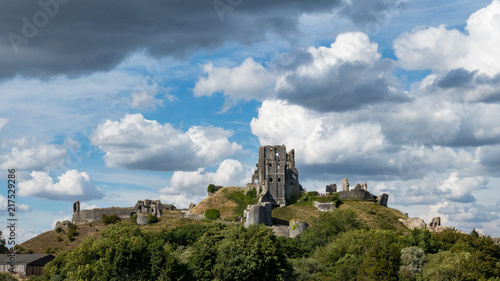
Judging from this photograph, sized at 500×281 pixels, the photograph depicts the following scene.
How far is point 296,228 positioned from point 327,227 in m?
7.89

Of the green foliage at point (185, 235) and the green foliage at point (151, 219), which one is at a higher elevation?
the green foliage at point (151, 219)

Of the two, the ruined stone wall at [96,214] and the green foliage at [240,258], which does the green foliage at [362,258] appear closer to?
the green foliage at [240,258]

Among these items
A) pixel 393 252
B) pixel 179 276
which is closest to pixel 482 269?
pixel 393 252

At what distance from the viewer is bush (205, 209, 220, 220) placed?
4648 inches

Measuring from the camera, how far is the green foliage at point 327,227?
312 ft

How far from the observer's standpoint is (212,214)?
118 meters

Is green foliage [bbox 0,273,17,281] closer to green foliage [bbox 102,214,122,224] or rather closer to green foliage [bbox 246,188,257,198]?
green foliage [bbox 102,214,122,224]

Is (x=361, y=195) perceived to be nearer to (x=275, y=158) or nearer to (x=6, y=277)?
(x=275, y=158)

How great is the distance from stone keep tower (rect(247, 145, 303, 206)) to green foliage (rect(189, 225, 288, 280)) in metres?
55.0

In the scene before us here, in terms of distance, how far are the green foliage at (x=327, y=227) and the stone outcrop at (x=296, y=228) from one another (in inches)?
111

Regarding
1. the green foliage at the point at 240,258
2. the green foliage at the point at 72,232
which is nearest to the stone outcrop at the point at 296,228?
the green foliage at the point at 240,258

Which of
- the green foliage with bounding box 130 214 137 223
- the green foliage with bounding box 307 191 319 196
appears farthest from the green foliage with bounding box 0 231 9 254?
the green foliage with bounding box 307 191 319 196

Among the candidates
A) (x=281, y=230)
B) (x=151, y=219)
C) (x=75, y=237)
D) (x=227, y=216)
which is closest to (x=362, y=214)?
(x=281, y=230)

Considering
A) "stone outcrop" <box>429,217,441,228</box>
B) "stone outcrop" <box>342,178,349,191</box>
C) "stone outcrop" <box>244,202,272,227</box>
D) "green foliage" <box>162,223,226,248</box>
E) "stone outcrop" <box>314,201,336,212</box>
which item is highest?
"stone outcrop" <box>342,178,349,191</box>
